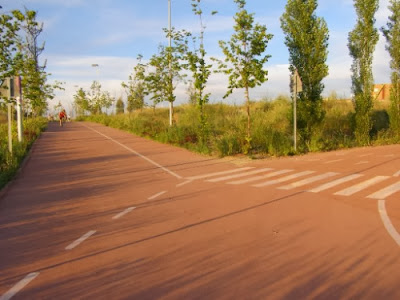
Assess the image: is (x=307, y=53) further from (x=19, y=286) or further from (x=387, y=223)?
(x=19, y=286)

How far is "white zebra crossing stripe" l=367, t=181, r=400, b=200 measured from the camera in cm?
913

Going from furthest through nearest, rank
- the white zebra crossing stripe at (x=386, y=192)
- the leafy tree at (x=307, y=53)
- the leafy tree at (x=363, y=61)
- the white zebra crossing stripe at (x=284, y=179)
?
the leafy tree at (x=363, y=61) < the leafy tree at (x=307, y=53) < the white zebra crossing stripe at (x=284, y=179) < the white zebra crossing stripe at (x=386, y=192)

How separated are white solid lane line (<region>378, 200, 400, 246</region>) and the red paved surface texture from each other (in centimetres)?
2

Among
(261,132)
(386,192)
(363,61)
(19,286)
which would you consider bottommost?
(19,286)

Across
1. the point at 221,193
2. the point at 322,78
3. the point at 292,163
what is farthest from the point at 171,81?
the point at 221,193

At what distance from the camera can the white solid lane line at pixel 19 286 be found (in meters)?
4.36

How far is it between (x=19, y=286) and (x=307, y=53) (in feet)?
55.8

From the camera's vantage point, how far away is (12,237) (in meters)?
6.62

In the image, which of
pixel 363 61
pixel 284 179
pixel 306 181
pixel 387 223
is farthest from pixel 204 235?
pixel 363 61

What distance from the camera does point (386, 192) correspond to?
9523 mm

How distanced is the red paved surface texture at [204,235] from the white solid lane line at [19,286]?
0.01 meters

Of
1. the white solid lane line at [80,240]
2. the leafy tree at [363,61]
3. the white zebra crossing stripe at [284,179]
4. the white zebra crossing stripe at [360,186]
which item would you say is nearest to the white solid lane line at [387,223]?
the white zebra crossing stripe at [360,186]

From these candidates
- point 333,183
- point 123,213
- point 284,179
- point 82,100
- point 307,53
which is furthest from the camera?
point 82,100

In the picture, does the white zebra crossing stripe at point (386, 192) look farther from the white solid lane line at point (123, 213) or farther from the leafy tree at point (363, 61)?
the leafy tree at point (363, 61)
